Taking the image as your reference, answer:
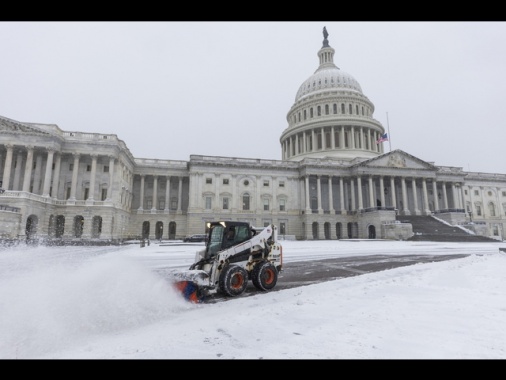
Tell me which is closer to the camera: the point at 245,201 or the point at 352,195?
the point at 245,201

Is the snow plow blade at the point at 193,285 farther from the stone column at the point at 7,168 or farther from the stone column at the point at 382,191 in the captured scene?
the stone column at the point at 382,191

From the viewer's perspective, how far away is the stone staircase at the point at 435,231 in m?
41.3

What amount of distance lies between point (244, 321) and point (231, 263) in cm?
298

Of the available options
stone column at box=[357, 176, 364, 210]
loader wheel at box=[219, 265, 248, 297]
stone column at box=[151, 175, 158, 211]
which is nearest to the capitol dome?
stone column at box=[357, 176, 364, 210]

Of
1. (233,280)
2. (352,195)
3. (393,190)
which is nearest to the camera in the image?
(233,280)

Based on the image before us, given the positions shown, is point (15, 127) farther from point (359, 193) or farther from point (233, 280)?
point (359, 193)

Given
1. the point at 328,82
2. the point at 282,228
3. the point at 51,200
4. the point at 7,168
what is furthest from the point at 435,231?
the point at 7,168

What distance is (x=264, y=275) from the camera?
33.0 feet

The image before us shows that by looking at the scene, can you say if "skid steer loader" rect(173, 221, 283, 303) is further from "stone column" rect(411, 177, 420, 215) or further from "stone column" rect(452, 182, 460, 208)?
"stone column" rect(452, 182, 460, 208)

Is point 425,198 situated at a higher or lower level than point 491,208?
higher

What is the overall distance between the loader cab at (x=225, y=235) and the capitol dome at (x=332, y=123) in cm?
5524

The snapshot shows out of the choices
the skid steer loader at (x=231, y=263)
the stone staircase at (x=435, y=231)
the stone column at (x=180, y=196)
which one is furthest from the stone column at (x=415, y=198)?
the skid steer loader at (x=231, y=263)
